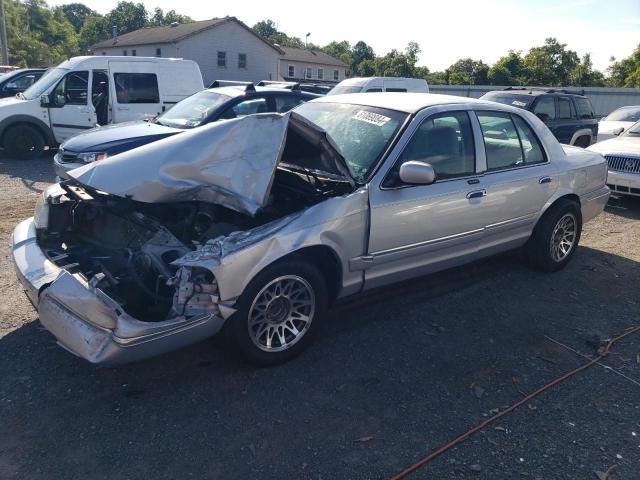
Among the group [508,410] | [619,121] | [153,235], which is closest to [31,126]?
[153,235]

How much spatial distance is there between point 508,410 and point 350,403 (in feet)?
3.38

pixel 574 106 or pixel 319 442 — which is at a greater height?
pixel 574 106

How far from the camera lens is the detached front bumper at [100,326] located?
2.92 metres

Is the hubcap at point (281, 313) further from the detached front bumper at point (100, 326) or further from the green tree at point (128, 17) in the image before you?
the green tree at point (128, 17)

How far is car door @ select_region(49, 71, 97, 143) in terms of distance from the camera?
11.1 m

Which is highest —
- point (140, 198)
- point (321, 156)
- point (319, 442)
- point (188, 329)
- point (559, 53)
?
point (559, 53)

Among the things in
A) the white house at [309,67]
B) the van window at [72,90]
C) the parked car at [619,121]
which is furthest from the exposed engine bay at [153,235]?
the white house at [309,67]

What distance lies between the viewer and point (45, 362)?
144 inches

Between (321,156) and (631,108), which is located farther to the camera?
(631,108)

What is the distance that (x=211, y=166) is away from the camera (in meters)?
3.57

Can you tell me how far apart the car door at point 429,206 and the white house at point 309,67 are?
4499 centimetres

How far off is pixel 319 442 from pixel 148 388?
123 cm

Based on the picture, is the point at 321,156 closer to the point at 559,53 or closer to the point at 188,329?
the point at 188,329

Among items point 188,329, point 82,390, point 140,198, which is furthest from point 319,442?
point 140,198
